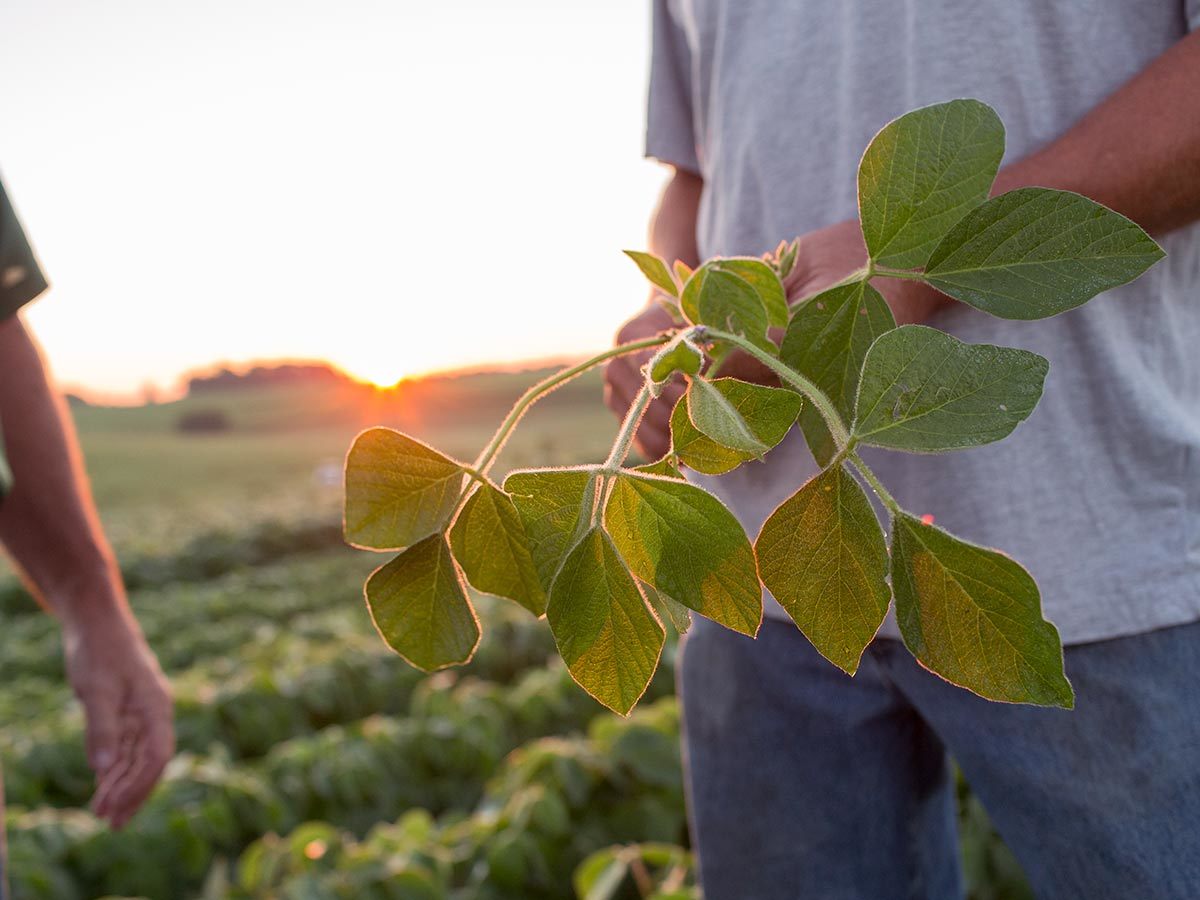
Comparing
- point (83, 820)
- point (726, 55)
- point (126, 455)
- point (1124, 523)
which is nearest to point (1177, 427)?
point (1124, 523)

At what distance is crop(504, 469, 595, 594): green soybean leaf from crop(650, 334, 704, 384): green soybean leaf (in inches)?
1.6

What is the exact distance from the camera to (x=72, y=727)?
344 centimetres

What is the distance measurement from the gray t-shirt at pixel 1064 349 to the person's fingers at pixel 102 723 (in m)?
1.17

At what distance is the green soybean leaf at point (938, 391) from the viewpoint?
11.6 inches

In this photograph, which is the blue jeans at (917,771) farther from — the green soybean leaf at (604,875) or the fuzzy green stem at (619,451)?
the green soybean leaf at (604,875)

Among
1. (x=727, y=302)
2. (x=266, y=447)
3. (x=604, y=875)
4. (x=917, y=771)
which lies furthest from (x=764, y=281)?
(x=266, y=447)

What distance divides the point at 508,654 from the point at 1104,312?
3.81 metres

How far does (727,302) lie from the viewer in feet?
1.24

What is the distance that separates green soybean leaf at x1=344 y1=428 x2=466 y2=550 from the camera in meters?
0.33

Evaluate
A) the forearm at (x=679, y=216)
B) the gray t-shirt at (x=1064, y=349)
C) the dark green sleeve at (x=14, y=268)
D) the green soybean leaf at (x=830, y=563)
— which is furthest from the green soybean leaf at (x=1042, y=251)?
the dark green sleeve at (x=14, y=268)

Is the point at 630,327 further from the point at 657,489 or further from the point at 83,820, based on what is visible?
the point at 83,820

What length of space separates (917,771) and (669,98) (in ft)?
2.42

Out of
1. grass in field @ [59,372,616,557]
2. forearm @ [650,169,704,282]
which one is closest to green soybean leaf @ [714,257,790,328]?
forearm @ [650,169,704,282]

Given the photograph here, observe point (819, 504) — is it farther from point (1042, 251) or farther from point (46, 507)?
point (46, 507)
